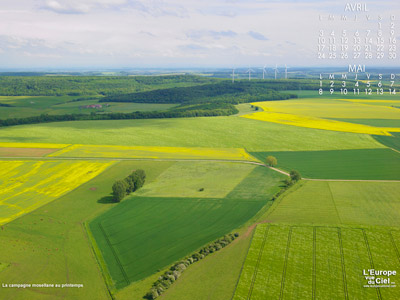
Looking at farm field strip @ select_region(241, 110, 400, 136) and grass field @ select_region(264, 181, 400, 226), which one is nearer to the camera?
grass field @ select_region(264, 181, 400, 226)

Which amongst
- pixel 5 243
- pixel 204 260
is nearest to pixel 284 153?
pixel 204 260

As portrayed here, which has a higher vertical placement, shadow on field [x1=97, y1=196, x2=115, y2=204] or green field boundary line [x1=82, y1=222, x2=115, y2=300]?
shadow on field [x1=97, y1=196, x2=115, y2=204]

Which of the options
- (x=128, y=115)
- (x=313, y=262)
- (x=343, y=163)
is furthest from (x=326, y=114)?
(x=313, y=262)

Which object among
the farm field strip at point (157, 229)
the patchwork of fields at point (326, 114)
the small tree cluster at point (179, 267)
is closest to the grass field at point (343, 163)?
the farm field strip at point (157, 229)

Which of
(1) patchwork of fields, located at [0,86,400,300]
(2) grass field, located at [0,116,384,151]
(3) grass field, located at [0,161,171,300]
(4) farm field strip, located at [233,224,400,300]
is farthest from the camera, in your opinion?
(2) grass field, located at [0,116,384,151]

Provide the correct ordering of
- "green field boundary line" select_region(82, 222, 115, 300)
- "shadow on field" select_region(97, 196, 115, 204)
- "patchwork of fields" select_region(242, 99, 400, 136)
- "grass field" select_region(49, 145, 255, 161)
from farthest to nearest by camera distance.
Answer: "patchwork of fields" select_region(242, 99, 400, 136), "grass field" select_region(49, 145, 255, 161), "shadow on field" select_region(97, 196, 115, 204), "green field boundary line" select_region(82, 222, 115, 300)

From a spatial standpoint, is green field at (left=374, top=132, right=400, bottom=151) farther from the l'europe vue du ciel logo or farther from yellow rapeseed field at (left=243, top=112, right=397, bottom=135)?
Result: the l'europe vue du ciel logo

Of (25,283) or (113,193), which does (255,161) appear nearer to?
(113,193)

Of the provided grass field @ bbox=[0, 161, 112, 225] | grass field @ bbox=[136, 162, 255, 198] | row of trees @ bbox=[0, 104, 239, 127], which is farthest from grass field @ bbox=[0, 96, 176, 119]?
grass field @ bbox=[136, 162, 255, 198]
